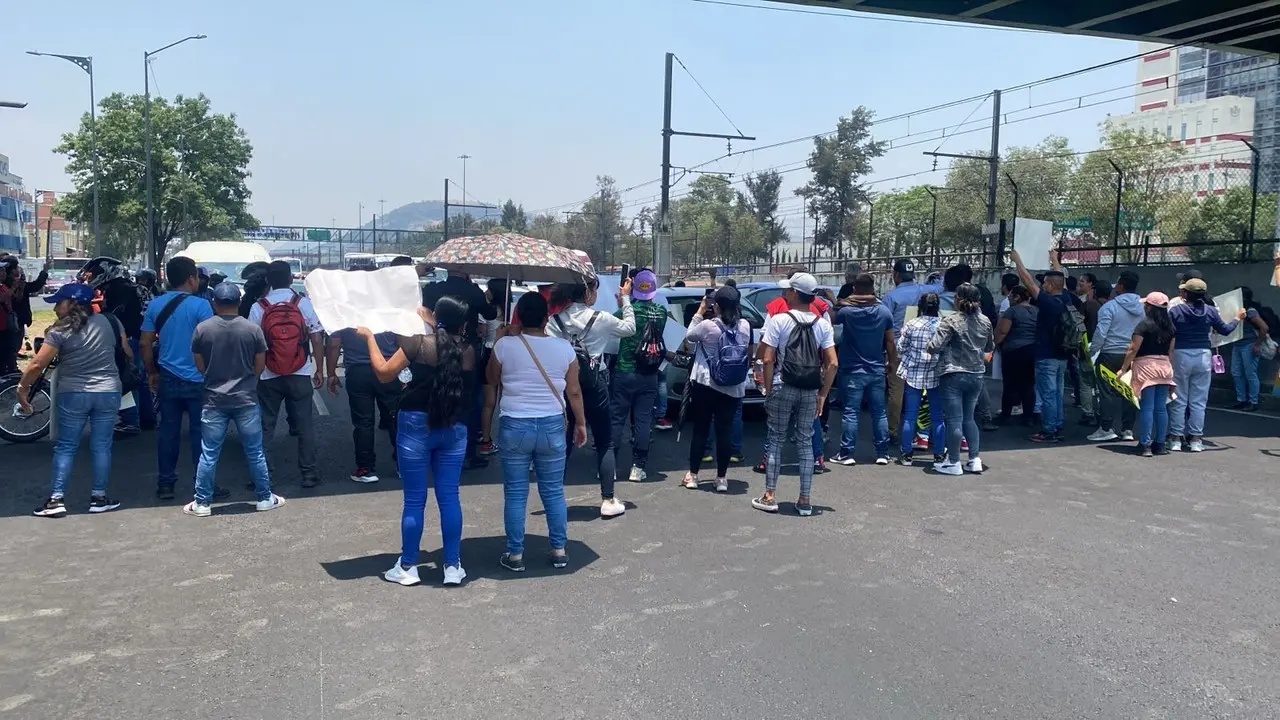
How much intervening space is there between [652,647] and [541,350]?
1870 mm

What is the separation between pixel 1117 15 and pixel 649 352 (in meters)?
9.04

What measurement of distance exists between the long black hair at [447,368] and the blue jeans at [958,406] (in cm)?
487

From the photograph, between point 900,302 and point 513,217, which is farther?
point 513,217

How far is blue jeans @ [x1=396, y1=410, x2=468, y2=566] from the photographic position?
5336 millimetres

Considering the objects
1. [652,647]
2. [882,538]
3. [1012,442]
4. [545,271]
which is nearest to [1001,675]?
[652,647]

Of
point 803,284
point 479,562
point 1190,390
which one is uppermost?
point 803,284

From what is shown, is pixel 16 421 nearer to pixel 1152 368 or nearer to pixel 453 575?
pixel 453 575

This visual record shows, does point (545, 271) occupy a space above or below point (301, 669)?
above

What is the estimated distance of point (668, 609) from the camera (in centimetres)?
513

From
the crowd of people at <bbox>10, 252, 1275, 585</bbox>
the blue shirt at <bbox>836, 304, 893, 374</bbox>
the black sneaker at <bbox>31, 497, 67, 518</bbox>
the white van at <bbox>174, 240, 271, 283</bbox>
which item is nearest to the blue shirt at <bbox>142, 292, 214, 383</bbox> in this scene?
the crowd of people at <bbox>10, 252, 1275, 585</bbox>

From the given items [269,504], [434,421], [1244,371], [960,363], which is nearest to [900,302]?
[960,363]

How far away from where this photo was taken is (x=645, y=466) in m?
8.39

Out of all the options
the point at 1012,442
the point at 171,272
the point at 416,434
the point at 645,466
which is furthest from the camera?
A: the point at 1012,442

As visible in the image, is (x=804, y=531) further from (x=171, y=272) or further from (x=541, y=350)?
(x=171, y=272)
